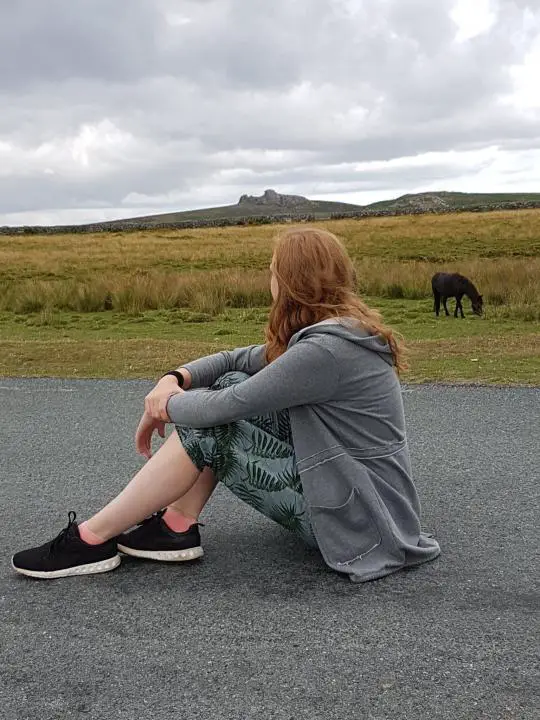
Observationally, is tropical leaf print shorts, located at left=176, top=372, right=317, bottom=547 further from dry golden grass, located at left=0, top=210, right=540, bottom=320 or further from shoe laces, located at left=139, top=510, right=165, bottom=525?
dry golden grass, located at left=0, top=210, right=540, bottom=320

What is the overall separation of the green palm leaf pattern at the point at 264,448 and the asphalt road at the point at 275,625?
19.1 inches

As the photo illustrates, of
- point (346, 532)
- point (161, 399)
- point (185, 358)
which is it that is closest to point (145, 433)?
point (161, 399)

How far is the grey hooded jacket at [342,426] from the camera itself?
3.05 m

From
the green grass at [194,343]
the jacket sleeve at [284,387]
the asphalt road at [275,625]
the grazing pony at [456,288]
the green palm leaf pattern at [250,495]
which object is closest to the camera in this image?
the asphalt road at [275,625]

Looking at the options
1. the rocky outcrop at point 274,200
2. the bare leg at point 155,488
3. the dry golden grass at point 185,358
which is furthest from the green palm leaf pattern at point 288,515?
the rocky outcrop at point 274,200

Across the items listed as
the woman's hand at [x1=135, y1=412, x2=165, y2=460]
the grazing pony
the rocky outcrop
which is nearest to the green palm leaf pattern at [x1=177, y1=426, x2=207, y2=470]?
the woman's hand at [x1=135, y1=412, x2=165, y2=460]

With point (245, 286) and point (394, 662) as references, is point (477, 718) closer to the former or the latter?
point (394, 662)

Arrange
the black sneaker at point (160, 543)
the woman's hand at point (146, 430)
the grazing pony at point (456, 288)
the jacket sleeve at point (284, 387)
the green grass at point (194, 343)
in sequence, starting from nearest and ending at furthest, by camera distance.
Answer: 1. the jacket sleeve at point (284, 387)
2. the black sneaker at point (160, 543)
3. the woman's hand at point (146, 430)
4. the green grass at point (194, 343)
5. the grazing pony at point (456, 288)

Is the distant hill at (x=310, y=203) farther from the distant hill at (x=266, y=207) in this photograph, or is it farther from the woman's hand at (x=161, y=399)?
the woman's hand at (x=161, y=399)

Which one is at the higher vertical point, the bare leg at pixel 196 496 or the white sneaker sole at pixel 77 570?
the bare leg at pixel 196 496

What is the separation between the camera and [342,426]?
319 centimetres

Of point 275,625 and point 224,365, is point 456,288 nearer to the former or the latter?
point 224,365

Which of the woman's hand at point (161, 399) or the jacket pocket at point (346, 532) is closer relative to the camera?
the jacket pocket at point (346, 532)

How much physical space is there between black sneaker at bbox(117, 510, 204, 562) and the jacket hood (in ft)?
2.96
